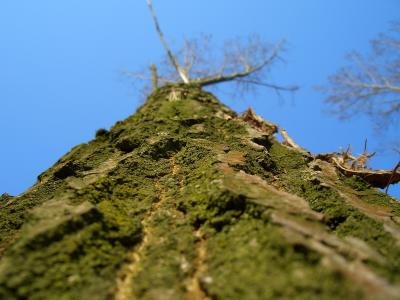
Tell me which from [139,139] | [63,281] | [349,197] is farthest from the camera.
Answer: [139,139]

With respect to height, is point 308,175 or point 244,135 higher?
point 244,135

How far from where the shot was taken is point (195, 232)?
145cm

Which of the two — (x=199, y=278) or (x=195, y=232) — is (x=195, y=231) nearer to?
Answer: (x=195, y=232)

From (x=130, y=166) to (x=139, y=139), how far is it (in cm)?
42

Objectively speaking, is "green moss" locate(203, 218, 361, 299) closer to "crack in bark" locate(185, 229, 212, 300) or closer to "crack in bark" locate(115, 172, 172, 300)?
"crack in bark" locate(185, 229, 212, 300)

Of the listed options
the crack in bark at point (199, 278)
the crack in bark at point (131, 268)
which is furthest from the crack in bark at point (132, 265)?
the crack in bark at point (199, 278)

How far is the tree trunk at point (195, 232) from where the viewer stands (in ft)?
3.45

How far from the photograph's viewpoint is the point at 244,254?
1.18m

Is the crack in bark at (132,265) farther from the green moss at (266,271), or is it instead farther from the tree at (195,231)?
the green moss at (266,271)

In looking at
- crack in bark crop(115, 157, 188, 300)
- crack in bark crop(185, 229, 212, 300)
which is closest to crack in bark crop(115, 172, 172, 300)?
crack in bark crop(115, 157, 188, 300)

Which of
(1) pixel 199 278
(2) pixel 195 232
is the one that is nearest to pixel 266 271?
(1) pixel 199 278

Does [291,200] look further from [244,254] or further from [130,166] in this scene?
[130,166]

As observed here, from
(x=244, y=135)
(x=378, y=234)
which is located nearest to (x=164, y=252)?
(x=378, y=234)

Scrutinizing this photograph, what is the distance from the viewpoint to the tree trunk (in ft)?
3.45
